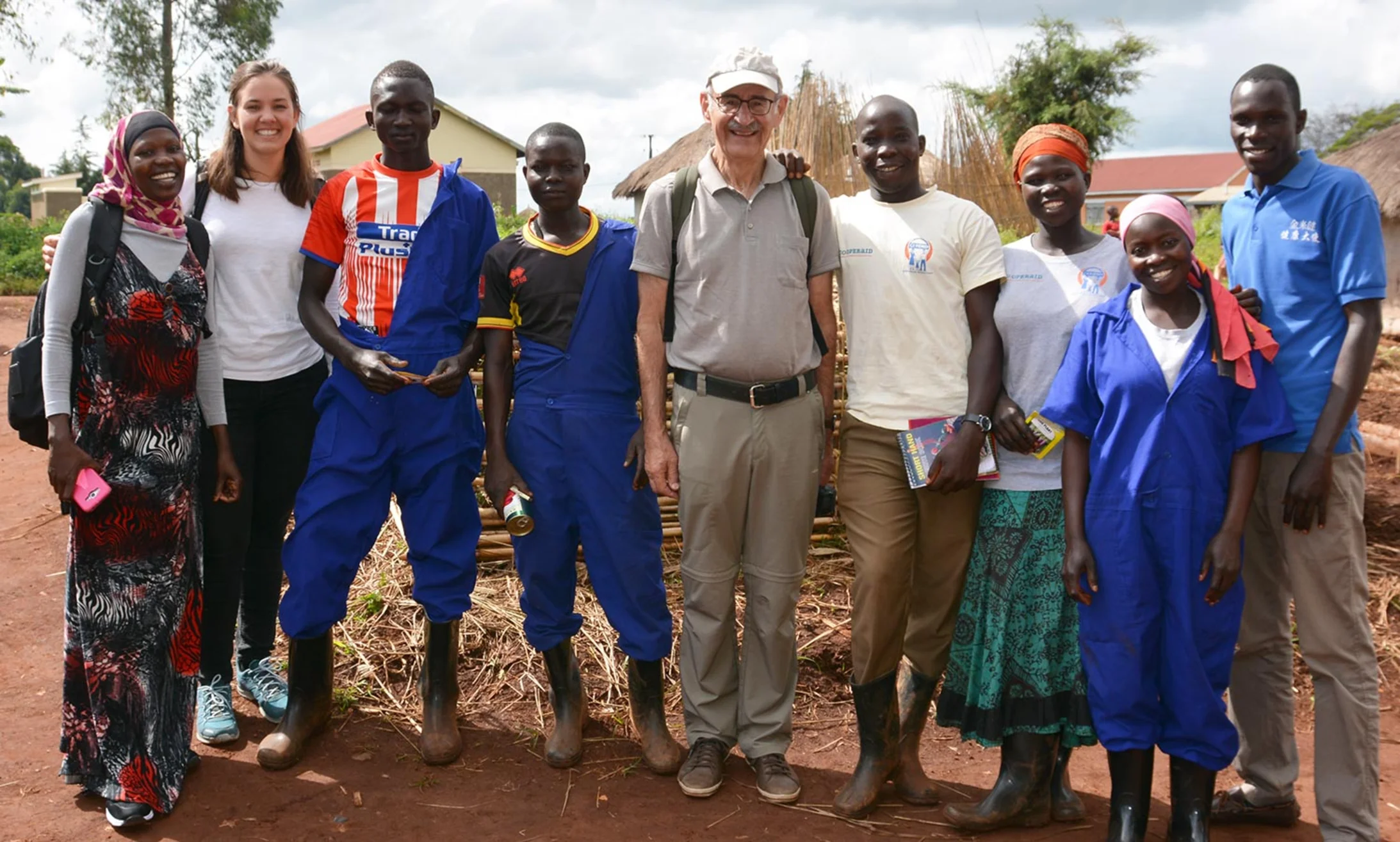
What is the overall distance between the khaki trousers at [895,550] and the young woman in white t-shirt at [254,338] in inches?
73.2

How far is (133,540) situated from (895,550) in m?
2.21

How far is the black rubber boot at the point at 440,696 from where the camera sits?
3.71m

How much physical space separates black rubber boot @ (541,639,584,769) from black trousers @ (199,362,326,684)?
3.46 feet

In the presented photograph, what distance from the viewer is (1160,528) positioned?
2938 millimetres

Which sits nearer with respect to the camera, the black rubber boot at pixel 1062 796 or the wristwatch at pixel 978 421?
the wristwatch at pixel 978 421

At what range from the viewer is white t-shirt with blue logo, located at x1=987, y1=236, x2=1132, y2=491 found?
3178mm

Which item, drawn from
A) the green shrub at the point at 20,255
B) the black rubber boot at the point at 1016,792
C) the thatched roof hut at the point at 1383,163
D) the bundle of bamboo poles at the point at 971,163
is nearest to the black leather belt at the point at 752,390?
the black rubber boot at the point at 1016,792

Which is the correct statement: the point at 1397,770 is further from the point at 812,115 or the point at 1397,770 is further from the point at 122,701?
the point at 812,115

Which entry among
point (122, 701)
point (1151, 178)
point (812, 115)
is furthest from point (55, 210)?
point (1151, 178)

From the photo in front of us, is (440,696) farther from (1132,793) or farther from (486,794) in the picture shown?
(1132,793)

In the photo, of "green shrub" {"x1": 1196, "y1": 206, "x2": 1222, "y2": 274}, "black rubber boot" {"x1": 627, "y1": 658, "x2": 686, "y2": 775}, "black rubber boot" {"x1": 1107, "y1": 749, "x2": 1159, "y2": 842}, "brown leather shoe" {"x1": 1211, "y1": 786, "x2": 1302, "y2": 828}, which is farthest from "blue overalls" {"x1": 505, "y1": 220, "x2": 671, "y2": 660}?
"green shrub" {"x1": 1196, "y1": 206, "x2": 1222, "y2": 274}

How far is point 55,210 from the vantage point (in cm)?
4059

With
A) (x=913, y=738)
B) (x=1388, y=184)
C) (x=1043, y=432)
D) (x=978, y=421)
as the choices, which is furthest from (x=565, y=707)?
(x=1388, y=184)

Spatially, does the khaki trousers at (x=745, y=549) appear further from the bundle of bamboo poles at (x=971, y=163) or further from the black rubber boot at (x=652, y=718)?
the bundle of bamboo poles at (x=971, y=163)
